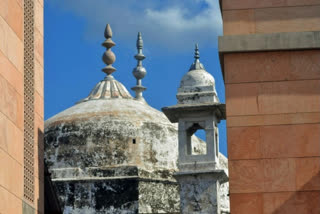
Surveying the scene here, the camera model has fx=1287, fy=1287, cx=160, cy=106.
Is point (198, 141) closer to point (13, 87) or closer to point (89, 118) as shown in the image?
point (89, 118)

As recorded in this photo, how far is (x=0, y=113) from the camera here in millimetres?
16672

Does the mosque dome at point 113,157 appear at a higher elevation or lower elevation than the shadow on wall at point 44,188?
higher

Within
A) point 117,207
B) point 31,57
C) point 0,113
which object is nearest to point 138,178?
point 117,207

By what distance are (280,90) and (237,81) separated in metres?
0.62

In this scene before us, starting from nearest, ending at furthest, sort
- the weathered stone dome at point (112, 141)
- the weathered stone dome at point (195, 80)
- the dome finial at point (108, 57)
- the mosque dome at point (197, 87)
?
the mosque dome at point (197, 87) < the weathered stone dome at point (195, 80) < the weathered stone dome at point (112, 141) < the dome finial at point (108, 57)

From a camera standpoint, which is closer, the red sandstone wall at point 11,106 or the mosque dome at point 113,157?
the red sandstone wall at point 11,106

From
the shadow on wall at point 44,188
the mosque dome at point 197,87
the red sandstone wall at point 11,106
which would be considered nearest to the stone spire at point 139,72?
the mosque dome at point 197,87

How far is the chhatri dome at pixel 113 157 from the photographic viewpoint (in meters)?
30.7

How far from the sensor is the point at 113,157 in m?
31.4

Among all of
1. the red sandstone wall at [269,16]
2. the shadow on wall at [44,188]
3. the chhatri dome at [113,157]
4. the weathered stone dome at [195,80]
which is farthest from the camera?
the chhatri dome at [113,157]

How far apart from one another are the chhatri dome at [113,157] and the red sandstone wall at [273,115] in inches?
500

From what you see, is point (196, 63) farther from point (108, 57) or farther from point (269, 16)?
point (269, 16)

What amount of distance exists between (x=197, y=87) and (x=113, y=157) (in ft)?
14.6

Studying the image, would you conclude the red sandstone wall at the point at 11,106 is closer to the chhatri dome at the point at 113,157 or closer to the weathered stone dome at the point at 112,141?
the chhatri dome at the point at 113,157
